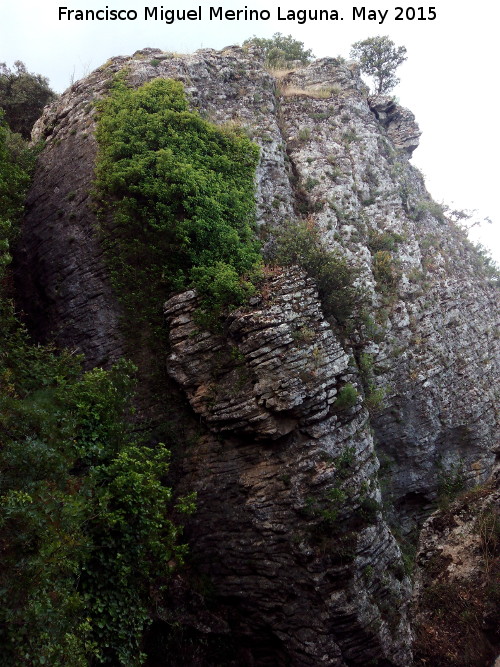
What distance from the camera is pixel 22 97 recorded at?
2294cm

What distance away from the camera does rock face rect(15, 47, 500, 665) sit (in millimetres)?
10391

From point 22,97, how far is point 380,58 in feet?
73.1

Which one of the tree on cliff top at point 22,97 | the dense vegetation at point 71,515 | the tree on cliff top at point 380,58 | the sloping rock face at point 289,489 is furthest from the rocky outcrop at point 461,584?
the tree on cliff top at point 380,58

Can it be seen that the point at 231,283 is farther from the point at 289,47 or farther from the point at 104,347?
the point at 289,47

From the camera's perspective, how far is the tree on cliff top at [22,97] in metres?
23.0

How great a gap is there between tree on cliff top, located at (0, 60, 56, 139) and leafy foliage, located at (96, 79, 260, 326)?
37.9 feet

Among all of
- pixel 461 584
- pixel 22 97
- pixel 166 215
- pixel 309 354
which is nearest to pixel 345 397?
pixel 309 354

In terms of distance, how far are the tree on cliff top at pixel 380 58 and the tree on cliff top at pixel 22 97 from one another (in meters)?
20.0

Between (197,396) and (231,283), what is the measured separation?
313cm

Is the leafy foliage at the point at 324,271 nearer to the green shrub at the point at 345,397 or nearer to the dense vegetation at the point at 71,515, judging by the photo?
the green shrub at the point at 345,397

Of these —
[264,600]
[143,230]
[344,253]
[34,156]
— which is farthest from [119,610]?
[34,156]

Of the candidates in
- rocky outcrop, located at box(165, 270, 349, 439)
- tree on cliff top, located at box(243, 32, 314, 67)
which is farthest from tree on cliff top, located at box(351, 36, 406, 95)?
rocky outcrop, located at box(165, 270, 349, 439)

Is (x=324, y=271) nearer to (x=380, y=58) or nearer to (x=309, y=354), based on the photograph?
(x=309, y=354)

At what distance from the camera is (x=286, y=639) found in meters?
9.99
